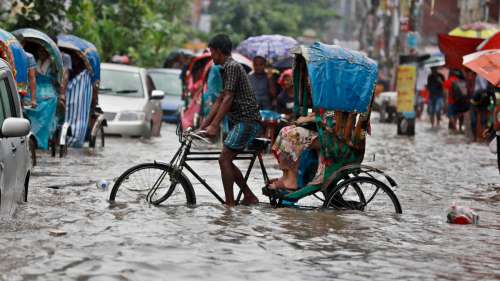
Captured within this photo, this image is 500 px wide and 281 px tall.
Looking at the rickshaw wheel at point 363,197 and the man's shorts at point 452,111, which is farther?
the man's shorts at point 452,111

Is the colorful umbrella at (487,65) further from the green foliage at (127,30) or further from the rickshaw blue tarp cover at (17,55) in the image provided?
the green foliage at (127,30)

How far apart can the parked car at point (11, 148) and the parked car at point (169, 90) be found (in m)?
22.0

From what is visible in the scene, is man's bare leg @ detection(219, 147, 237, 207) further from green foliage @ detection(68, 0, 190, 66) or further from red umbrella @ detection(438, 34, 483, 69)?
green foliage @ detection(68, 0, 190, 66)

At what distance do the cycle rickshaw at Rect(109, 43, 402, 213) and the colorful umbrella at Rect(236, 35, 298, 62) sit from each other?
39.5 feet

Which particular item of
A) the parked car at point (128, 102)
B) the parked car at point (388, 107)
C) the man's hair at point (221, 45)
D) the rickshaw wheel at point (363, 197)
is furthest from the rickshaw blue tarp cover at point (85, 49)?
the parked car at point (388, 107)

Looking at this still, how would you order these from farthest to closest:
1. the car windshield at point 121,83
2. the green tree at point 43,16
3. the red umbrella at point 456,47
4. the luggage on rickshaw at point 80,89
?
the car windshield at point 121,83 < the green tree at point 43,16 < the red umbrella at point 456,47 < the luggage on rickshaw at point 80,89

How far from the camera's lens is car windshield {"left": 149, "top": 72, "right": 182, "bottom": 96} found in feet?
112

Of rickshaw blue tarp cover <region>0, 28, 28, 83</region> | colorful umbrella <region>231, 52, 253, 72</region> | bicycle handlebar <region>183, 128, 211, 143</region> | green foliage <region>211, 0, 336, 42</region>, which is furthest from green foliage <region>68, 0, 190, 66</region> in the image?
green foliage <region>211, 0, 336, 42</region>

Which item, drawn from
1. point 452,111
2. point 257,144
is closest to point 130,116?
point 257,144

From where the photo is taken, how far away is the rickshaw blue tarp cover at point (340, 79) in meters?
11.5

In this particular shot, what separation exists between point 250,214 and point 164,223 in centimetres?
119

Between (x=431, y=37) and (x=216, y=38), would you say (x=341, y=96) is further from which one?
(x=431, y=37)

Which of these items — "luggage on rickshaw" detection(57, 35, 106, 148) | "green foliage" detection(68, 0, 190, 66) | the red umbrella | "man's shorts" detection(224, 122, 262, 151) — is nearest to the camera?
"man's shorts" detection(224, 122, 262, 151)

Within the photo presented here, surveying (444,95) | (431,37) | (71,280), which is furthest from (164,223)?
(431,37)
